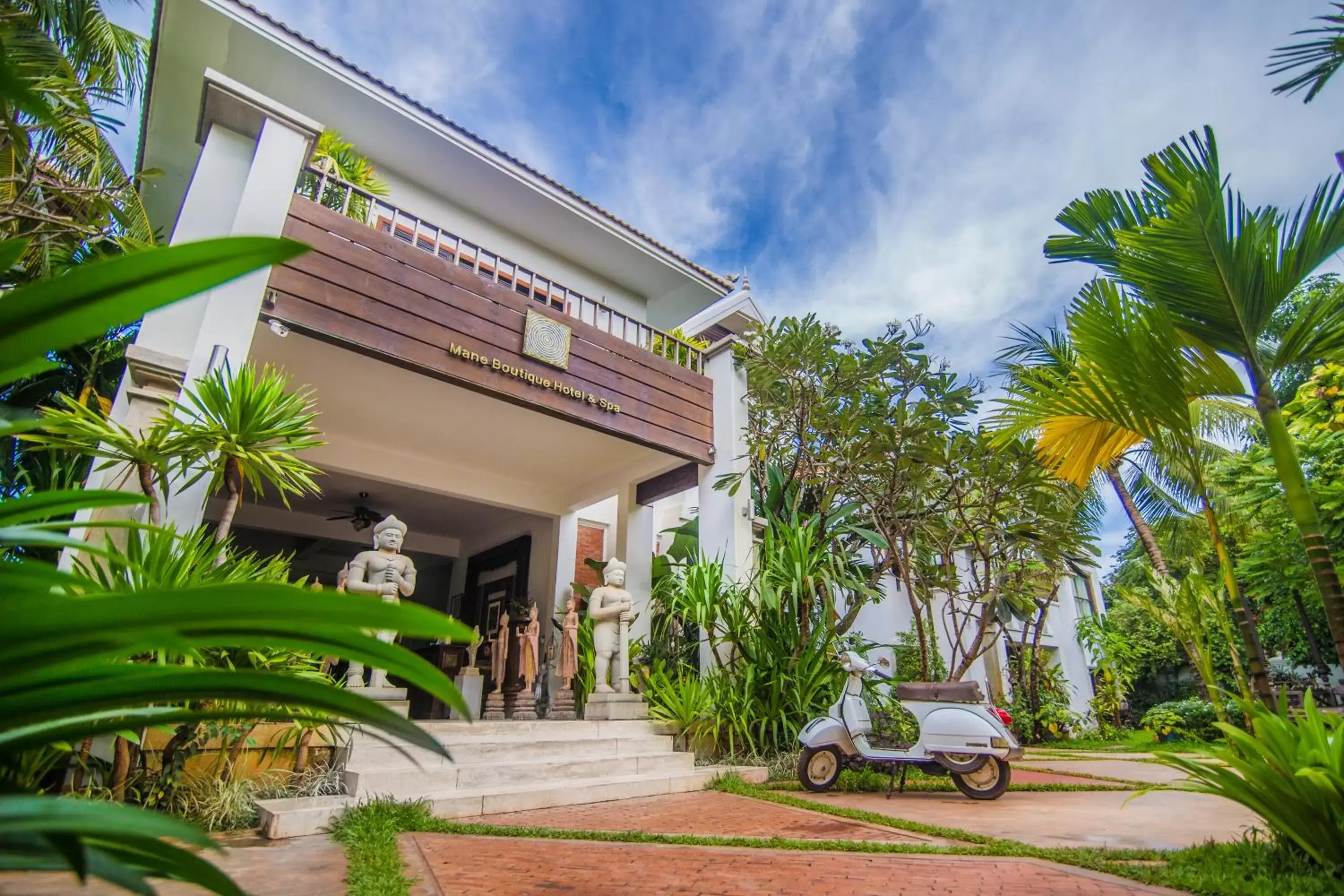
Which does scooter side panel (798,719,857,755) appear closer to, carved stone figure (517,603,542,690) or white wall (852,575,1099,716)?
carved stone figure (517,603,542,690)

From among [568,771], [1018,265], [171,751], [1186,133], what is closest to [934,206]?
[1018,265]

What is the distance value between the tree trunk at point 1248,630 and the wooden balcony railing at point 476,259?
212 inches

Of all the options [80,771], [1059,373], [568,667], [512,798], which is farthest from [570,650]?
[1059,373]

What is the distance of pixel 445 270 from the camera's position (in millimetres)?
5820

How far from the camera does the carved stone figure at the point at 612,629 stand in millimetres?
6367

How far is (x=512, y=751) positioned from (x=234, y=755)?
5.97 feet

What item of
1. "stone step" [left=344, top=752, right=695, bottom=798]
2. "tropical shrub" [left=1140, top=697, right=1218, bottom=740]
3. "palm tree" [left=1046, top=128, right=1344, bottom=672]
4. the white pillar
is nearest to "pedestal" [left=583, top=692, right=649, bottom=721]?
"stone step" [left=344, top=752, right=695, bottom=798]

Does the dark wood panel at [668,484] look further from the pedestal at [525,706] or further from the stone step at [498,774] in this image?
the stone step at [498,774]

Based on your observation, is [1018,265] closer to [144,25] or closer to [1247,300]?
[1247,300]

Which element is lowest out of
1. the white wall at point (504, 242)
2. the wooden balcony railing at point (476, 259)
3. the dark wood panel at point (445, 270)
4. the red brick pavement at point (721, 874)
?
the red brick pavement at point (721, 874)

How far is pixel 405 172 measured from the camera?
8203 millimetres

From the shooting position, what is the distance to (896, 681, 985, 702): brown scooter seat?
4699 mm

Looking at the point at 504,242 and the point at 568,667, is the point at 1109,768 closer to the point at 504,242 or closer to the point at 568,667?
the point at 568,667

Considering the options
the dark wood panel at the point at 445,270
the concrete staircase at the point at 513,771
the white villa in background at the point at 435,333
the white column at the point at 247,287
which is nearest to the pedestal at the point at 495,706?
the white villa in background at the point at 435,333
